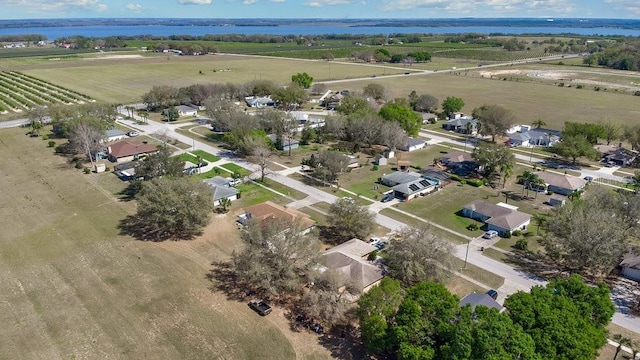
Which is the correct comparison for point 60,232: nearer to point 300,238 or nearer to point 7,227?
point 7,227

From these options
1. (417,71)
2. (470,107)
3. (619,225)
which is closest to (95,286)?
(619,225)

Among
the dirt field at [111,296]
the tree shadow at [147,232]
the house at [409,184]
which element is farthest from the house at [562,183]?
the tree shadow at [147,232]

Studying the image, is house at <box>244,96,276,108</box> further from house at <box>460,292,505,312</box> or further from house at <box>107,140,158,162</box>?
house at <box>460,292,505,312</box>

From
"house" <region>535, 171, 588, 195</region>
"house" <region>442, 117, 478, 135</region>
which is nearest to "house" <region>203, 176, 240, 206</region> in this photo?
"house" <region>535, 171, 588, 195</region>

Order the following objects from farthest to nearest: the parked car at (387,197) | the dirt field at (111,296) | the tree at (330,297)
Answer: the parked car at (387,197) < the tree at (330,297) < the dirt field at (111,296)

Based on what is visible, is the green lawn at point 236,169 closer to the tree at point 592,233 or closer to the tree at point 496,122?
the tree at point 592,233
